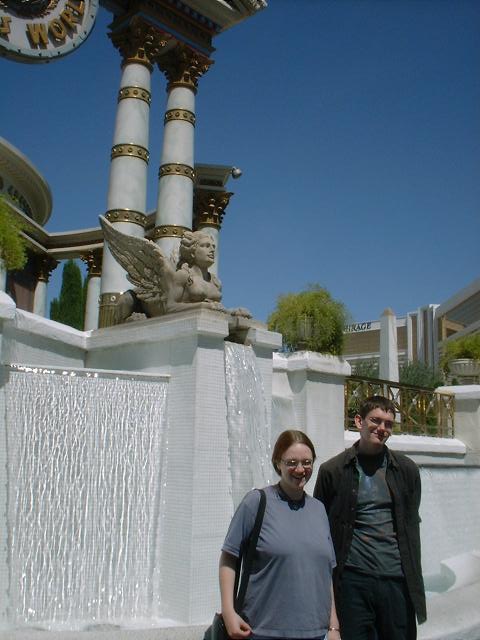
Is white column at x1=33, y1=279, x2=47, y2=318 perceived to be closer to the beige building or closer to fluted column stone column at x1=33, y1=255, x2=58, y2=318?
fluted column stone column at x1=33, y1=255, x2=58, y2=318

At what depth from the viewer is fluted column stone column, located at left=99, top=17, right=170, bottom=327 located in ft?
52.1

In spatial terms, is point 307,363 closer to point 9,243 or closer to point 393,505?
point 9,243

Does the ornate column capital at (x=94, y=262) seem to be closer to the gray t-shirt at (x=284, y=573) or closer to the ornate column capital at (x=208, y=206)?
the ornate column capital at (x=208, y=206)

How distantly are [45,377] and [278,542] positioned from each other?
3672mm

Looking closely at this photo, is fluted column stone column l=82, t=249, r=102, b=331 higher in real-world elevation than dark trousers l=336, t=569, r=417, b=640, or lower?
higher

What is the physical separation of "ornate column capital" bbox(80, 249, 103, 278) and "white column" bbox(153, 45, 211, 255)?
10.5 metres

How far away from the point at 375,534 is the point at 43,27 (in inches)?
580

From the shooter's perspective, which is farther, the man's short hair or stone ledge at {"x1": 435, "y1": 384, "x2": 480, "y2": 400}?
stone ledge at {"x1": 435, "y1": 384, "x2": 480, "y2": 400}

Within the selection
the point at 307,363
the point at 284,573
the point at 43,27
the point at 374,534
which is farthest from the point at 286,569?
the point at 43,27

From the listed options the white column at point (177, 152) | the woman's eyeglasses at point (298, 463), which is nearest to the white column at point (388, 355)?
the white column at point (177, 152)

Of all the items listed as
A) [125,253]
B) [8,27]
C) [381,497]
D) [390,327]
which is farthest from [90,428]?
[390,327]

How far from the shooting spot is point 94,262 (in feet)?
92.1

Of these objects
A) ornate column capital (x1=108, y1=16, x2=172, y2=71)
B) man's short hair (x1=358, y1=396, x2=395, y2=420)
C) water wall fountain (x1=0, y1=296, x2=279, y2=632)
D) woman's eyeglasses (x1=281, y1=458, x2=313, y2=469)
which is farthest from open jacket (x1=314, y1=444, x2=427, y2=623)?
ornate column capital (x1=108, y1=16, x2=172, y2=71)

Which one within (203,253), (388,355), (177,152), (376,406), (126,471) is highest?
(177,152)
